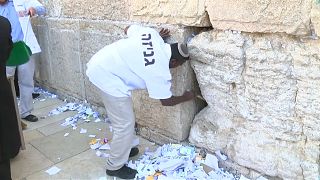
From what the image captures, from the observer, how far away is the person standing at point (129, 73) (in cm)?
271

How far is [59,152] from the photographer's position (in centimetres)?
364

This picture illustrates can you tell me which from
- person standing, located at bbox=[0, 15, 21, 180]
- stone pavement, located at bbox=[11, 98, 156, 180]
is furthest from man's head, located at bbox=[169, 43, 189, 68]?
person standing, located at bbox=[0, 15, 21, 180]

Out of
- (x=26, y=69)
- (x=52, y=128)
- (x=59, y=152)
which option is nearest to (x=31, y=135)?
(x=52, y=128)

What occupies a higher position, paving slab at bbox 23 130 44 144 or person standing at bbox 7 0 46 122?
person standing at bbox 7 0 46 122

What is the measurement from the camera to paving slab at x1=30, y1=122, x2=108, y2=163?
3.61 metres

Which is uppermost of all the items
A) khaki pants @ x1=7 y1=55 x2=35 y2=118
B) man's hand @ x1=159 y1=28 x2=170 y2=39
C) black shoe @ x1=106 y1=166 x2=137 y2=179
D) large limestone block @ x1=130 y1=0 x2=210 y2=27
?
large limestone block @ x1=130 y1=0 x2=210 y2=27

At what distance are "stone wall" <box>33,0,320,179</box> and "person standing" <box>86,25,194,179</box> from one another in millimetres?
292

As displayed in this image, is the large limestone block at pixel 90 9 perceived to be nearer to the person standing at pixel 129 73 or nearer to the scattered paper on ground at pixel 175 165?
the person standing at pixel 129 73

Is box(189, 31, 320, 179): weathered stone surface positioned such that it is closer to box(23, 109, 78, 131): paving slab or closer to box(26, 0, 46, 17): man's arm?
box(23, 109, 78, 131): paving slab

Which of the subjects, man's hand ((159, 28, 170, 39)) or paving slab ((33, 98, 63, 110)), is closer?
man's hand ((159, 28, 170, 39))

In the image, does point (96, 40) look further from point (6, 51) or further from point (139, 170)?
point (139, 170)

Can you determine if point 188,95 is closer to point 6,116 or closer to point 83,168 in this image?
point 83,168

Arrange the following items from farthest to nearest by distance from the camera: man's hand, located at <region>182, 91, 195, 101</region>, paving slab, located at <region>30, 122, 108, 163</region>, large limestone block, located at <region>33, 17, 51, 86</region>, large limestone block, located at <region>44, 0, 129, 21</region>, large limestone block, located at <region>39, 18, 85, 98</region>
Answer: large limestone block, located at <region>33, 17, 51, 86</region>, large limestone block, located at <region>39, 18, 85, 98</region>, large limestone block, located at <region>44, 0, 129, 21</region>, paving slab, located at <region>30, 122, 108, 163</region>, man's hand, located at <region>182, 91, 195, 101</region>

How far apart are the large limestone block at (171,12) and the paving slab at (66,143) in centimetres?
148
